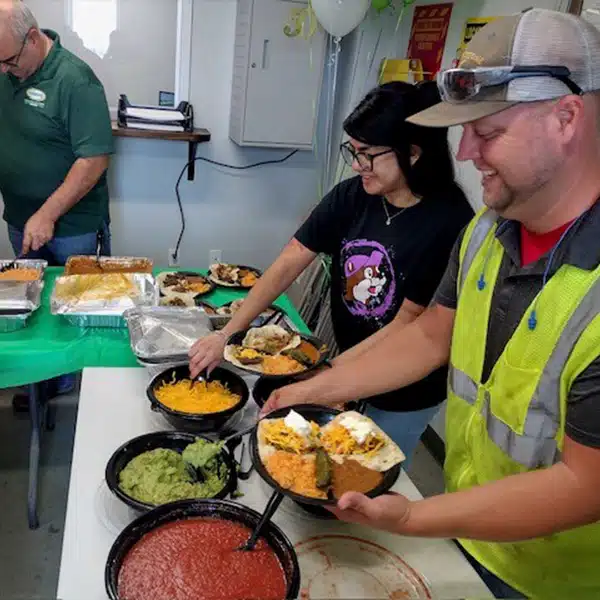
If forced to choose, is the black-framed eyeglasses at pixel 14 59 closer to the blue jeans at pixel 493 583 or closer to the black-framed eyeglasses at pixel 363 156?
the black-framed eyeglasses at pixel 363 156

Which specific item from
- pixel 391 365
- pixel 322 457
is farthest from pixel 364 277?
pixel 322 457

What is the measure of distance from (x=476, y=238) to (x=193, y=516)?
76cm

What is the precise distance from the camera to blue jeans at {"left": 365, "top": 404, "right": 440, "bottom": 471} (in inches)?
67.0

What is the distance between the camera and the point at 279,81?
3092mm

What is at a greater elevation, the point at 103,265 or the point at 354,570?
the point at 103,265

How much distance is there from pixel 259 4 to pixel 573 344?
2639 millimetres

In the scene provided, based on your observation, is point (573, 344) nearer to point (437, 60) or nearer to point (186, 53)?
point (437, 60)

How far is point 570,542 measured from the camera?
996mm

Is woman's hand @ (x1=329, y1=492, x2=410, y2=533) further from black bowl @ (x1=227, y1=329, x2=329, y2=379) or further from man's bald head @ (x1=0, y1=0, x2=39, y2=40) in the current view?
man's bald head @ (x1=0, y1=0, x2=39, y2=40)

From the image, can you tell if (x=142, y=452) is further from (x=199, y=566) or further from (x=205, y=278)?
(x=205, y=278)

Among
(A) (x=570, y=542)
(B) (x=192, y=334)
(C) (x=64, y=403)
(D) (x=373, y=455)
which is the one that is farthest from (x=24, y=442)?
(A) (x=570, y=542)

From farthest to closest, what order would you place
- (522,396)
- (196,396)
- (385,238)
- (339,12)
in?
(339,12) < (385,238) < (196,396) < (522,396)

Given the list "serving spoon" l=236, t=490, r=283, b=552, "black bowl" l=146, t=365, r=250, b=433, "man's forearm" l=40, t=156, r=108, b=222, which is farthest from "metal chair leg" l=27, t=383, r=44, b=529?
"serving spoon" l=236, t=490, r=283, b=552

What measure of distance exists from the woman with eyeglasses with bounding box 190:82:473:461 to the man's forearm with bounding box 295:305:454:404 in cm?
18
